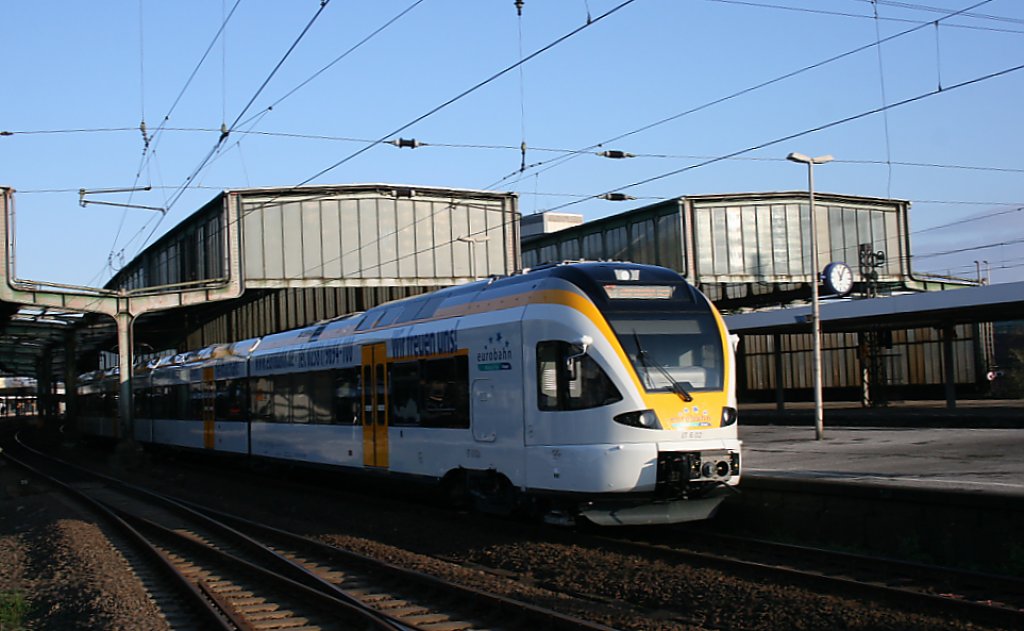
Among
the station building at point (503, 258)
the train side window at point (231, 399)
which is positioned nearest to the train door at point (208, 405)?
the train side window at point (231, 399)

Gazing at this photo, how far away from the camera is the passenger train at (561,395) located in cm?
1141

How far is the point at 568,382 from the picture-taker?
11758 mm

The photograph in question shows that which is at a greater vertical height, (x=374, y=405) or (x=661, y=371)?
(x=661, y=371)

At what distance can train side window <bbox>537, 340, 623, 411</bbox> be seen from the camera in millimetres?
11453

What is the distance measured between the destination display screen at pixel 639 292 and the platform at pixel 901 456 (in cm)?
377

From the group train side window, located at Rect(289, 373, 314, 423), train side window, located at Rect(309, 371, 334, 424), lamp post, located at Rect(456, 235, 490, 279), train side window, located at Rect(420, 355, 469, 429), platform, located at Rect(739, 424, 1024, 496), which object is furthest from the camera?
lamp post, located at Rect(456, 235, 490, 279)

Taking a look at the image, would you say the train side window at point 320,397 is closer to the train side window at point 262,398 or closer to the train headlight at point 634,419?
the train side window at point 262,398

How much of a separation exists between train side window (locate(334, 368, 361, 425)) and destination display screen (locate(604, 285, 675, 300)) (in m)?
6.08

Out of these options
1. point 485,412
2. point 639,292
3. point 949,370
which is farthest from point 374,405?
point 949,370

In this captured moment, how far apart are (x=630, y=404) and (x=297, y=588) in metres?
4.00

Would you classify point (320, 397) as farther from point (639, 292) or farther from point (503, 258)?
point (503, 258)

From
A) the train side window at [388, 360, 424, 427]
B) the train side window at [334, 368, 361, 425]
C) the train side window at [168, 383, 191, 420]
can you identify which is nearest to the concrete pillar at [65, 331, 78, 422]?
the train side window at [168, 383, 191, 420]

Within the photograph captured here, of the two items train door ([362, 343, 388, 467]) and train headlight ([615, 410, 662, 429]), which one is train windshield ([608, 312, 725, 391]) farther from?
train door ([362, 343, 388, 467])

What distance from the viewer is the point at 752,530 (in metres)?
13.1
